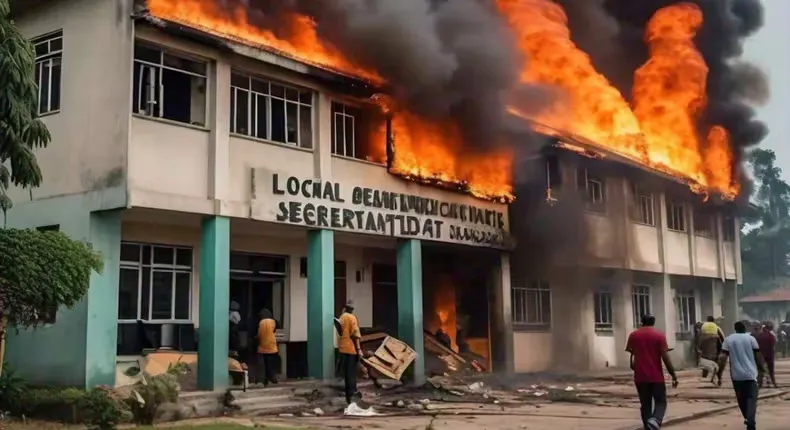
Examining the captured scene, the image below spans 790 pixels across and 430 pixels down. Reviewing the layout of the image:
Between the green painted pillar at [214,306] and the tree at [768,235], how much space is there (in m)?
58.4

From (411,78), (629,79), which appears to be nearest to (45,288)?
(411,78)

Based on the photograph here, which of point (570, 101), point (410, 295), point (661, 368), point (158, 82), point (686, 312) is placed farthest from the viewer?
point (686, 312)

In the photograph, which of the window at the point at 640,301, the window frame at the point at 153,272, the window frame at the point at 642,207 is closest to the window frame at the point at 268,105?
the window frame at the point at 153,272

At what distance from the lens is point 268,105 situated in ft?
50.9

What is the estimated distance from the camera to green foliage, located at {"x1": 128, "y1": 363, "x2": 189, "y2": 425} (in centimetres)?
1147

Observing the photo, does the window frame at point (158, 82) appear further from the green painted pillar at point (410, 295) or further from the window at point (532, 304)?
the window at point (532, 304)

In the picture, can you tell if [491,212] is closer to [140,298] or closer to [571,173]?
[571,173]

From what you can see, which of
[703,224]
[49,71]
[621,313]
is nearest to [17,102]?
[49,71]

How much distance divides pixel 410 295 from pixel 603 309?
33.1ft

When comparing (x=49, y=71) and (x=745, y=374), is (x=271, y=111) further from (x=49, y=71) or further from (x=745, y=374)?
(x=745, y=374)

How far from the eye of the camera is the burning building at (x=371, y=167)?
528 inches

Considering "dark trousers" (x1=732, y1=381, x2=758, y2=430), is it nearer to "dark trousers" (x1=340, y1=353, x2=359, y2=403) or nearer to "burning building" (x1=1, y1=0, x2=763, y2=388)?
"dark trousers" (x1=340, y1=353, x2=359, y2=403)

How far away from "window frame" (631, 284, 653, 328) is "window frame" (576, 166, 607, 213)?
400 centimetres

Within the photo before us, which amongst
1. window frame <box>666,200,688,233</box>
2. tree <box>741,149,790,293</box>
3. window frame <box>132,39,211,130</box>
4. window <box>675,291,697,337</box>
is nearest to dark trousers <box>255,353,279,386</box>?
window frame <box>132,39,211,130</box>
